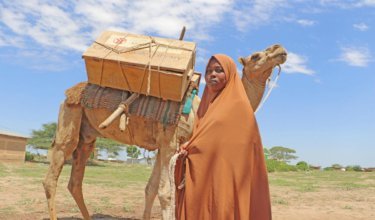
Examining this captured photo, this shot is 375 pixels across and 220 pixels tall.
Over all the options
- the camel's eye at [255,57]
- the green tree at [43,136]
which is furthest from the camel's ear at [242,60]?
the green tree at [43,136]

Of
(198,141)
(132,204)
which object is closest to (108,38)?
(198,141)

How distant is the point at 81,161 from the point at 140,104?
181 cm

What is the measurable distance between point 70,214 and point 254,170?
5974 mm

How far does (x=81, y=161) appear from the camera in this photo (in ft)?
23.6

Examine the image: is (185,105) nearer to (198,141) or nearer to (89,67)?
(89,67)

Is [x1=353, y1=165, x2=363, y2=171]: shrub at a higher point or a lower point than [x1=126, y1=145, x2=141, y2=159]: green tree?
lower

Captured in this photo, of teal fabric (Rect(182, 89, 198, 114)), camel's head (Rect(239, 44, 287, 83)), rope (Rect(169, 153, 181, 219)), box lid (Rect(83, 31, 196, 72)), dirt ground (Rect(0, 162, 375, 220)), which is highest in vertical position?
box lid (Rect(83, 31, 196, 72))

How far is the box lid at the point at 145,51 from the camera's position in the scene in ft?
18.9

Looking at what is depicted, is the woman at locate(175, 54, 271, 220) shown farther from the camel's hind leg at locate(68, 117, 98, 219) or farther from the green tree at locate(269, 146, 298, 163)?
the green tree at locate(269, 146, 298, 163)

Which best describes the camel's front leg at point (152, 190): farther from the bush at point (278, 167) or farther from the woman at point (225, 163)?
the bush at point (278, 167)

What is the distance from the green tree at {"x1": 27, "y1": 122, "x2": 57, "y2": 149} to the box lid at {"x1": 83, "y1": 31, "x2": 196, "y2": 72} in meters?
42.2

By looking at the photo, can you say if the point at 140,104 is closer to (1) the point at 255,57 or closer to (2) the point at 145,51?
(2) the point at 145,51

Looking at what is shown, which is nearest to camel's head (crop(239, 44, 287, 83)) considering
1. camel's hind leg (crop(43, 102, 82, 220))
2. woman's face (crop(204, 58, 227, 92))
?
woman's face (crop(204, 58, 227, 92))

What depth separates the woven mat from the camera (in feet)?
19.8
